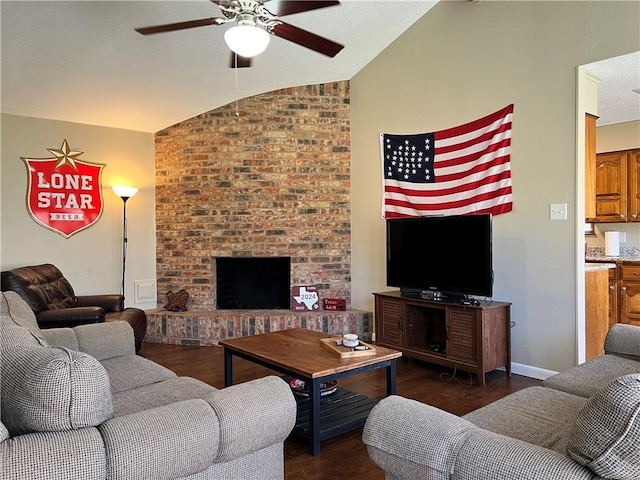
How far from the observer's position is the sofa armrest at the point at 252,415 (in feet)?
5.18

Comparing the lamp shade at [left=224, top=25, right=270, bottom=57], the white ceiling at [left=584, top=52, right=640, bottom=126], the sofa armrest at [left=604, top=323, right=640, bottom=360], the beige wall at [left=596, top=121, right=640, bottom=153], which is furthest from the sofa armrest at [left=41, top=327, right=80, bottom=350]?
the beige wall at [left=596, top=121, right=640, bottom=153]

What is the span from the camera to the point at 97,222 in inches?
207

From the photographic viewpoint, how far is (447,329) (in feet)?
12.4

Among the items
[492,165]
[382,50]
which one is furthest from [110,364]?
[382,50]

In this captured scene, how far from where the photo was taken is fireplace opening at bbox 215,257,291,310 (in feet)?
17.5

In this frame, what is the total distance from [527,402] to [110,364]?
2263mm

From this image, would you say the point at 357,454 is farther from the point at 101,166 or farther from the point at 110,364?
the point at 101,166

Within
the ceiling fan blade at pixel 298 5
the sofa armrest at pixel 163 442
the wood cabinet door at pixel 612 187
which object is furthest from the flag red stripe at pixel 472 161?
the sofa armrest at pixel 163 442

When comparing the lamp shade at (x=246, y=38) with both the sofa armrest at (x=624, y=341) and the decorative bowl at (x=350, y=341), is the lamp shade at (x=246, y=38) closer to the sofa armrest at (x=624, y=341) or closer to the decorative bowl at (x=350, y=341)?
the decorative bowl at (x=350, y=341)

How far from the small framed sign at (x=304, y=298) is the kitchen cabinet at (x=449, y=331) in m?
0.99

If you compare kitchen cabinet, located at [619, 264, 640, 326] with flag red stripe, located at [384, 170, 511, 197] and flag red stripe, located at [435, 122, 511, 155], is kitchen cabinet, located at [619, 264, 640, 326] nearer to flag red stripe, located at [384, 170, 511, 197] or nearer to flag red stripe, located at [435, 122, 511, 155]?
flag red stripe, located at [384, 170, 511, 197]

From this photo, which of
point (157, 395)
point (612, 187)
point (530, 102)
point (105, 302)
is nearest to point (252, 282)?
point (105, 302)

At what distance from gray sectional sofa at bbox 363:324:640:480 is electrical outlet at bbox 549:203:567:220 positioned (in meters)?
1.97

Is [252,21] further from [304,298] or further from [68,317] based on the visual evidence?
[304,298]
